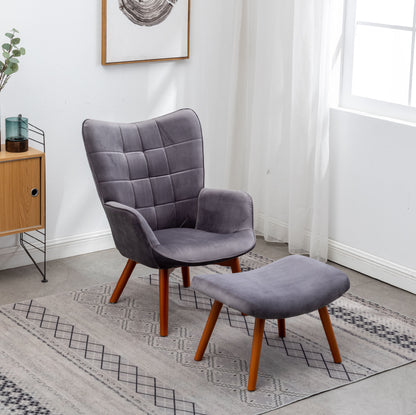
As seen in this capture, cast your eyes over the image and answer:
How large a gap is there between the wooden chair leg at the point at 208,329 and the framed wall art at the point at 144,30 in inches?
68.1

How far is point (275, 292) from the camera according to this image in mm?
3082

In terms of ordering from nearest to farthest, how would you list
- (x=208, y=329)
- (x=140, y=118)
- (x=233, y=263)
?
(x=208, y=329) → (x=233, y=263) → (x=140, y=118)

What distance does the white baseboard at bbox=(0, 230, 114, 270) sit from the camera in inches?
168

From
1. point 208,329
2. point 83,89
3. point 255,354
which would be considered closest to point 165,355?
point 208,329

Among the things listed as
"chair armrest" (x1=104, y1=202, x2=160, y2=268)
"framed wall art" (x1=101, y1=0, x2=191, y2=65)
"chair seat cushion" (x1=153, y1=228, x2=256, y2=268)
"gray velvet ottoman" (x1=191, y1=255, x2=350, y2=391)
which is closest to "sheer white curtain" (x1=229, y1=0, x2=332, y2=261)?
"framed wall art" (x1=101, y1=0, x2=191, y2=65)

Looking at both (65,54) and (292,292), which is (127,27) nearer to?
(65,54)

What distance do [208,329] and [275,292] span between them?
36 centimetres

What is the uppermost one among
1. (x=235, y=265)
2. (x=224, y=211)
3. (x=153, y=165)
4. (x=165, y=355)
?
(x=153, y=165)

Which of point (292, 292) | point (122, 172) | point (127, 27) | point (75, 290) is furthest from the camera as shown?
point (127, 27)

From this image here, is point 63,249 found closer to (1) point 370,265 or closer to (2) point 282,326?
(2) point 282,326

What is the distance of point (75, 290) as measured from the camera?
4.01 m

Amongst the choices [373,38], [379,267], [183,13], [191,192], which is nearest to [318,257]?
[379,267]

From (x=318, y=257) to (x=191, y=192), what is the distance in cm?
95

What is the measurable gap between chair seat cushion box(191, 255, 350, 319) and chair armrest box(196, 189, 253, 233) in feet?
1.50
